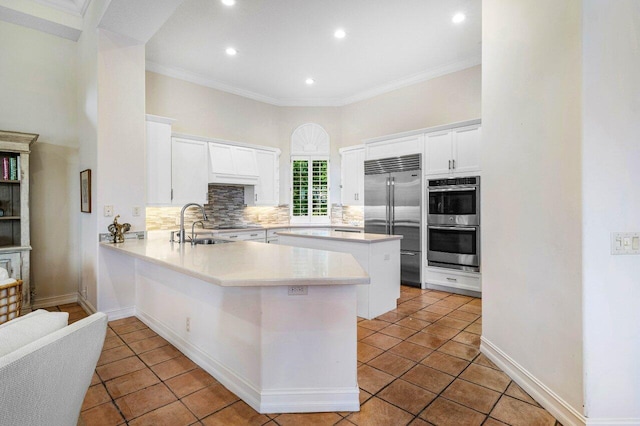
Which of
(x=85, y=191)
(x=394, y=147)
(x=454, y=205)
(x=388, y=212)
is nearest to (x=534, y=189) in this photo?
(x=454, y=205)

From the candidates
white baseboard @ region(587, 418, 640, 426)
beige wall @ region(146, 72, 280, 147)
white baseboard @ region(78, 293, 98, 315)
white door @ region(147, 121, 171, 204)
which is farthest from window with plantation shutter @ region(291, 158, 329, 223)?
white baseboard @ region(587, 418, 640, 426)

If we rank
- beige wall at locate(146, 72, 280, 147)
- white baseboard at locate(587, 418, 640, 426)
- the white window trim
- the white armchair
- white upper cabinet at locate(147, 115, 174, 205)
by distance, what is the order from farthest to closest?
the white window trim → beige wall at locate(146, 72, 280, 147) → white upper cabinet at locate(147, 115, 174, 205) → white baseboard at locate(587, 418, 640, 426) → the white armchair

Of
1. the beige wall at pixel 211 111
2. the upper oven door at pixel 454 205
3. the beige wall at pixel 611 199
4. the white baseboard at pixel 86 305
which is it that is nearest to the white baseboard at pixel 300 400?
the beige wall at pixel 611 199

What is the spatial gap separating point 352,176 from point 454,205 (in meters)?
2.03

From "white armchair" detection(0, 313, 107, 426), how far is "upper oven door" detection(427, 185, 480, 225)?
424 centimetres

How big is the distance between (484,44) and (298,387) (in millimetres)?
2960

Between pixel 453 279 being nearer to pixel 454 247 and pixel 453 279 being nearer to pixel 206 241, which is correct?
pixel 454 247

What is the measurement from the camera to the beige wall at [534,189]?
180cm

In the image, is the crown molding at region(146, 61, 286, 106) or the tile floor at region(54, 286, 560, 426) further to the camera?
the crown molding at region(146, 61, 286, 106)

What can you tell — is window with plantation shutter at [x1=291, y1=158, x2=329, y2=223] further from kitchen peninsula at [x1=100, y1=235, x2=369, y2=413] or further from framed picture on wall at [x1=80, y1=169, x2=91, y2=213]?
kitchen peninsula at [x1=100, y1=235, x2=369, y2=413]

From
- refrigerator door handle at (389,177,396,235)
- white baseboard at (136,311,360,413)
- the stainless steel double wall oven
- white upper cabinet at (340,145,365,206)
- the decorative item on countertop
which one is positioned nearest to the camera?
white baseboard at (136,311,360,413)

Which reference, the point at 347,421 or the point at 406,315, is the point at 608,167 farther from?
the point at 406,315

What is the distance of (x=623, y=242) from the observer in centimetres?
173

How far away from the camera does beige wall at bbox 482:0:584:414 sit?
1804 millimetres
